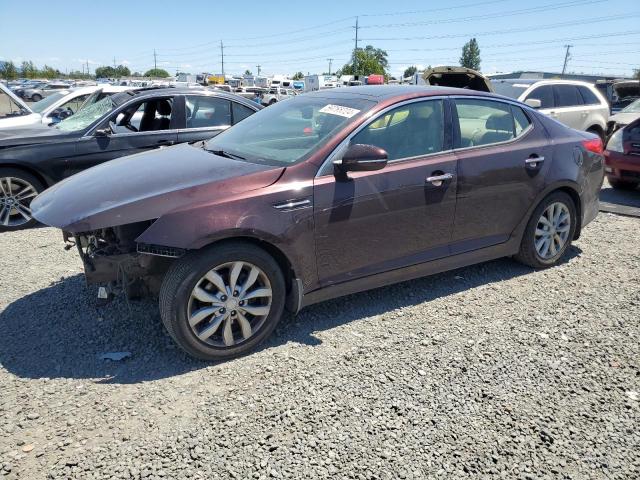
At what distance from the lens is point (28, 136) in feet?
19.8

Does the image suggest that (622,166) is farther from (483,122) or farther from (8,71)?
(8,71)

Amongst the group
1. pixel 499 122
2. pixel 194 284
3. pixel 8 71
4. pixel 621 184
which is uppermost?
pixel 8 71

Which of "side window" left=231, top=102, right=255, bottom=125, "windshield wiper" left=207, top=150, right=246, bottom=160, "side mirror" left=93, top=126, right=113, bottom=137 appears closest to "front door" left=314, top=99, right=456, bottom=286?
"windshield wiper" left=207, top=150, right=246, bottom=160

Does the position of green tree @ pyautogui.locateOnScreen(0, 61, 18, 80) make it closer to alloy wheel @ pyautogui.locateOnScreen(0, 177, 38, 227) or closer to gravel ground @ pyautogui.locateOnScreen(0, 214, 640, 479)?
alloy wheel @ pyautogui.locateOnScreen(0, 177, 38, 227)

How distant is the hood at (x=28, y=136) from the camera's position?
5887mm

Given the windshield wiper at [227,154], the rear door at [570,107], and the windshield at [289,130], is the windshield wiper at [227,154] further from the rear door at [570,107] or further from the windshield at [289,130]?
the rear door at [570,107]

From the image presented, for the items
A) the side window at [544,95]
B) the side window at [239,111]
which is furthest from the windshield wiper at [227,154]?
the side window at [544,95]

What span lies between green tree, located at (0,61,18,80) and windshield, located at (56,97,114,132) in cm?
7546

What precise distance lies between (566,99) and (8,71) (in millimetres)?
82588

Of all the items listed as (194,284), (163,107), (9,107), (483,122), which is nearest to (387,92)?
(483,122)

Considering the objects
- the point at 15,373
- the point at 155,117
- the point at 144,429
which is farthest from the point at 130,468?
the point at 155,117

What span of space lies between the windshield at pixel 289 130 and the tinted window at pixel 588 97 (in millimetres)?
8317

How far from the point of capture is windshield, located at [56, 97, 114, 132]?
20.9 ft

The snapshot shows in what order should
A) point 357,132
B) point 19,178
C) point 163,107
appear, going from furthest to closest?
point 163,107 < point 19,178 < point 357,132
